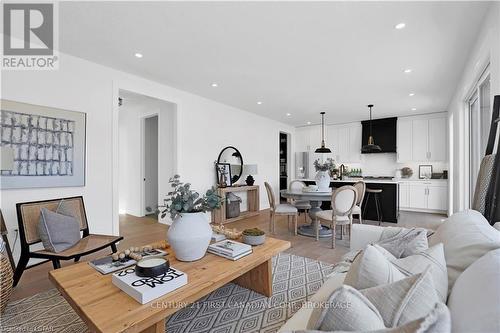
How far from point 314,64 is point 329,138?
16.1ft

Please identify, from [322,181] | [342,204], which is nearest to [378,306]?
[342,204]

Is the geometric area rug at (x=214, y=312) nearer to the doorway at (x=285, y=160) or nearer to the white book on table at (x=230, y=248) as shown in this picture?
the white book on table at (x=230, y=248)

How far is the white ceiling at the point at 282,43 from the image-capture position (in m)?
2.20

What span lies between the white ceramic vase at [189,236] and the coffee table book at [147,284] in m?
0.24

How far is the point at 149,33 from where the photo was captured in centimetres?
257

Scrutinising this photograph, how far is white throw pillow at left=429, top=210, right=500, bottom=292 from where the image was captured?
3.22 ft

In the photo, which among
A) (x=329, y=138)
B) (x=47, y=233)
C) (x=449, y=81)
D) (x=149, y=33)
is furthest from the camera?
(x=329, y=138)

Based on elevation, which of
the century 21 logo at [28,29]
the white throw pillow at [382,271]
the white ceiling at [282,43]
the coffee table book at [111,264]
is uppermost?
the century 21 logo at [28,29]

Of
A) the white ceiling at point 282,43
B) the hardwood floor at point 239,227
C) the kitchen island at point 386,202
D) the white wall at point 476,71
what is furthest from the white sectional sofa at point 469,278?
the kitchen island at point 386,202

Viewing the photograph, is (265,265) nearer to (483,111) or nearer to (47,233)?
(47,233)

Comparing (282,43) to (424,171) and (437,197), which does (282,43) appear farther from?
(424,171)

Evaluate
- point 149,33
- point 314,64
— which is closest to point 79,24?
point 149,33

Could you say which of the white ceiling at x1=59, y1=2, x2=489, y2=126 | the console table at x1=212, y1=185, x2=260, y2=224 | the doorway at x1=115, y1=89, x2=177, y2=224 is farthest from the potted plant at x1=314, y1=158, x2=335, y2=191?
the doorway at x1=115, y1=89, x2=177, y2=224

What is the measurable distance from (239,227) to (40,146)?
3286 mm
